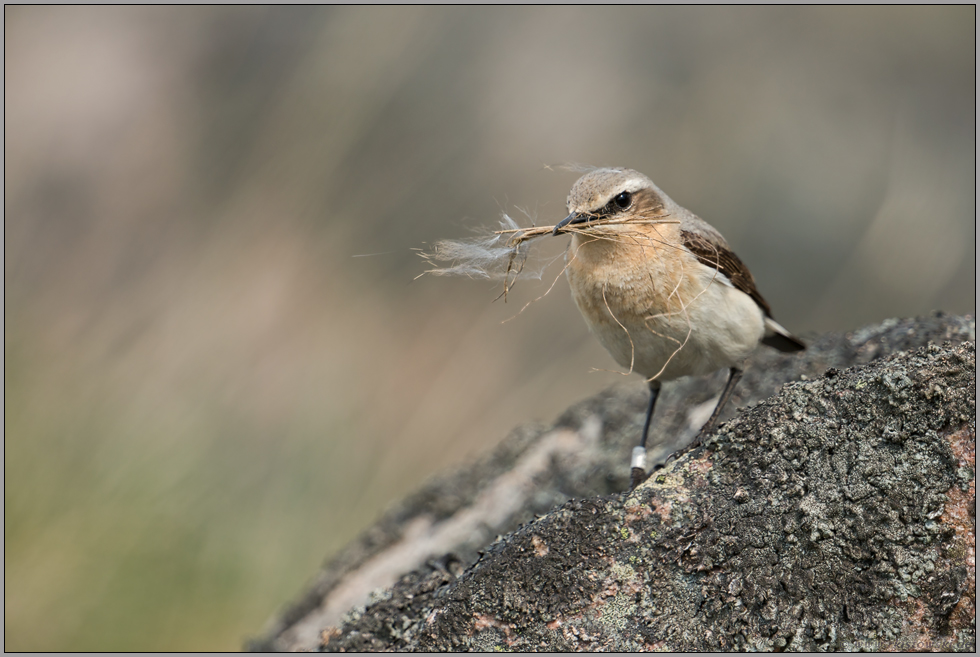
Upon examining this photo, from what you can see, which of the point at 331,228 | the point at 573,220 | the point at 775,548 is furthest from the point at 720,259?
the point at 331,228

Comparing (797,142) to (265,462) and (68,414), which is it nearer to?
(265,462)

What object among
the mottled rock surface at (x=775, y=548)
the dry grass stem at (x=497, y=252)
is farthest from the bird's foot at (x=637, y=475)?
the dry grass stem at (x=497, y=252)

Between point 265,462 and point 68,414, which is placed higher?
point 68,414

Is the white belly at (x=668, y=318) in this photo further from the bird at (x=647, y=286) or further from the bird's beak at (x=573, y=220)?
the bird's beak at (x=573, y=220)

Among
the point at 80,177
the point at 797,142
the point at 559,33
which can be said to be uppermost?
the point at 80,177

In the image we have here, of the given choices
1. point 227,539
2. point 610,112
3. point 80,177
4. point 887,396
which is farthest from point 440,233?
point 887,396

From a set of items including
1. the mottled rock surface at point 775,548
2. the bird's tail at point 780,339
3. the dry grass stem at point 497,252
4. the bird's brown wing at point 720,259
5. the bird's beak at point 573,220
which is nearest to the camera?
the mottled rock surface at point 775,548

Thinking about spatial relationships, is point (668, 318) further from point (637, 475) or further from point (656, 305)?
point (637, 475)
